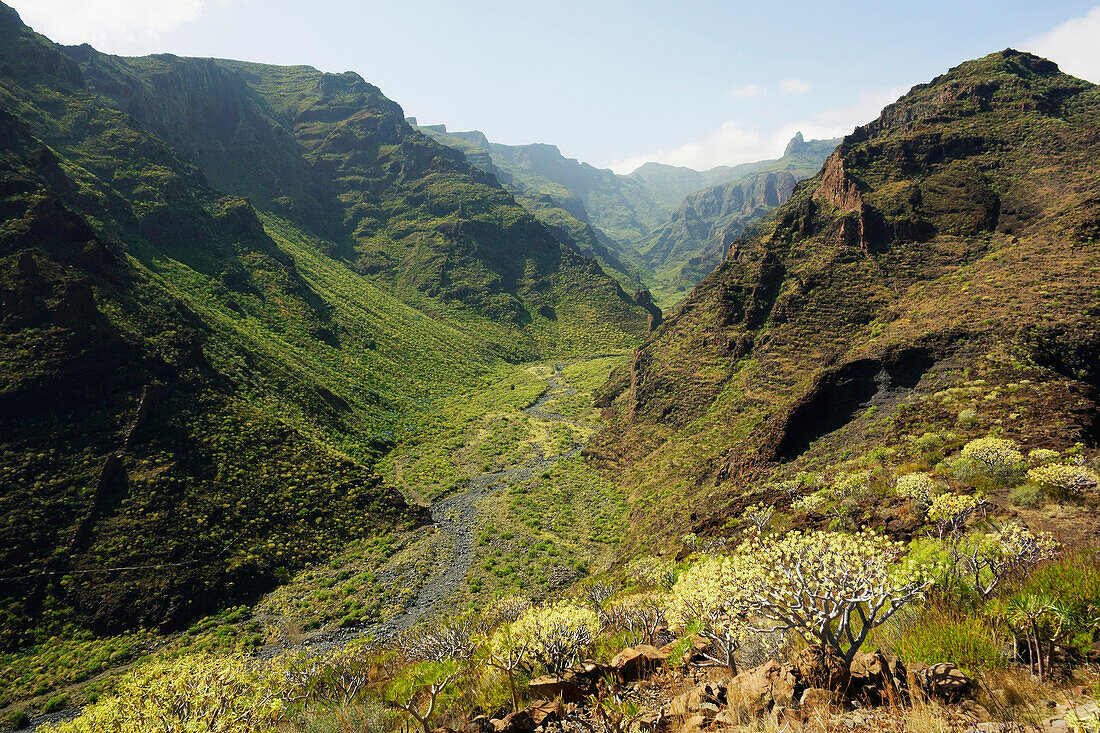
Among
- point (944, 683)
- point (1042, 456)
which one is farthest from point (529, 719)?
point (1042, 456)

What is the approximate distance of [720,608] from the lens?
11.3 m

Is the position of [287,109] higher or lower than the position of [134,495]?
higher

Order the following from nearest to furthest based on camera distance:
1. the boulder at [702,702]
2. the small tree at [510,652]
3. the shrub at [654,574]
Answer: the boulder at [702,702] → the small tree at [510,652] → the shrub at [654,574]

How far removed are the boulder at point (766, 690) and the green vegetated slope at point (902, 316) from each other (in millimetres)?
21490

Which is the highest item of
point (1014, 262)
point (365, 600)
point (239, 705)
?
point (1014, 262)

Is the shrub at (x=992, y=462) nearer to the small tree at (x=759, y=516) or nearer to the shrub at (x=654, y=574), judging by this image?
the small tree at (x=759, y=516)

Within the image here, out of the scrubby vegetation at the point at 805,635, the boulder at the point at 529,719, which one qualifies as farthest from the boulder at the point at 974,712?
the boulder at the point at 529,719

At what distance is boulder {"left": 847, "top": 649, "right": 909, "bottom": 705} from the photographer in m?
7.25

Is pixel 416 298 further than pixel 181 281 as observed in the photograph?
Yes

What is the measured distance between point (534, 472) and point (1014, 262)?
171 ft

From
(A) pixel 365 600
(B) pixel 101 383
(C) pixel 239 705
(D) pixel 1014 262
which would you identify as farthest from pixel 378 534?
(D) pixel 1014 262

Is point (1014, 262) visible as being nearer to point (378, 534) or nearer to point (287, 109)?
point (378, 534)

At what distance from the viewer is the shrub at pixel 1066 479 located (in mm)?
15445

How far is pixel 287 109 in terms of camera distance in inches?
7726
